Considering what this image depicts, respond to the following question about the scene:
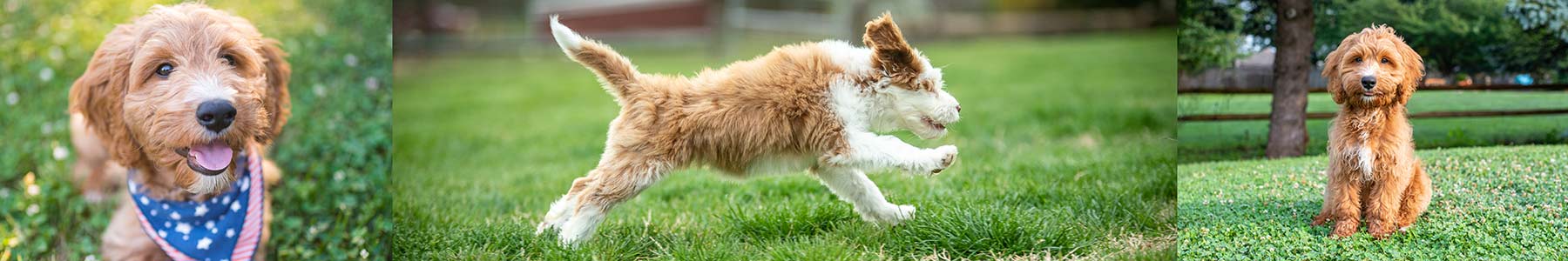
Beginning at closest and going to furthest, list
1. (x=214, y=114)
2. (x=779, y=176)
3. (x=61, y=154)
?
1. (x=214, y=114)
2. (x=61, y=154)
3. (x=779, y=176)

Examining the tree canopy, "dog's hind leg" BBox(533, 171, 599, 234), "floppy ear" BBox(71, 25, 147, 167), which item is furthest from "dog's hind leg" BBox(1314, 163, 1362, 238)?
"floppy ear" BBox(71, 25, 147, 167)

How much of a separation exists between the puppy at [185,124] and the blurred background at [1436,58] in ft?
10.6

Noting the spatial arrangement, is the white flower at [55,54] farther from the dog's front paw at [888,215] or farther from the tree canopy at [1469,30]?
the tree canopy at [1469,30]

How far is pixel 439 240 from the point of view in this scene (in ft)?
12.7

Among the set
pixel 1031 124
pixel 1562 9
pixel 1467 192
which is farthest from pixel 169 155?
pixel 1031 124

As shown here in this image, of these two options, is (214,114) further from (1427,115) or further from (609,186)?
(1427,115)

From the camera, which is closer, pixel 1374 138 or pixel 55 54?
pixel 1374 138

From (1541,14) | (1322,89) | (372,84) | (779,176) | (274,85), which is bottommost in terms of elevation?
(779,176)

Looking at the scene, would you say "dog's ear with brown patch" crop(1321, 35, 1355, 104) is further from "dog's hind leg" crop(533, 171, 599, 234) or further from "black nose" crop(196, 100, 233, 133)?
"black nose" crop(196, 100, 233, 133)

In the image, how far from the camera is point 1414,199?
130 inches

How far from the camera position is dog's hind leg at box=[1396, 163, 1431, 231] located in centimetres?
330

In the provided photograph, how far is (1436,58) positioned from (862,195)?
200cm

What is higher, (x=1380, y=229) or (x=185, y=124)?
(x=185, y=124)

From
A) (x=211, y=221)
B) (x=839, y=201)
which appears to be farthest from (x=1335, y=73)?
(x=211, y=221)
